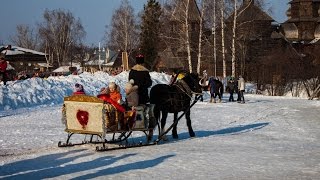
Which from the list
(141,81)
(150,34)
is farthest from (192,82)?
(150,34)

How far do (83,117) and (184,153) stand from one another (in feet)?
7.99

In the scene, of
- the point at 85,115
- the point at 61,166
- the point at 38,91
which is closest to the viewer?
the point at 61,166

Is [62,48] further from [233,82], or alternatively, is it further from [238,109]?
[238,109]

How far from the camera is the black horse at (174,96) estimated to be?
13875mm

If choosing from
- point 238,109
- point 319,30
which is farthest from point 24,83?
point 319,30

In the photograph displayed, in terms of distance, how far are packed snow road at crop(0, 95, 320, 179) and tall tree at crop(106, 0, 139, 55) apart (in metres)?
53.2

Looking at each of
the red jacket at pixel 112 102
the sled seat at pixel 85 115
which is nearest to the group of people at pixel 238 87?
the red jacket at pixel 112 102

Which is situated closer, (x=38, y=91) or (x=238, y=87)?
(x=38, y=91)

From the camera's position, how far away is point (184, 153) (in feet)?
38.8

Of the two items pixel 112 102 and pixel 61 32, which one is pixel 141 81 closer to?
pixel 112 102

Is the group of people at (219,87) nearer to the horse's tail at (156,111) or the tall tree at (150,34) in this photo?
the horse's tail at (156,111)

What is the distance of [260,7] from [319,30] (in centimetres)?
4147

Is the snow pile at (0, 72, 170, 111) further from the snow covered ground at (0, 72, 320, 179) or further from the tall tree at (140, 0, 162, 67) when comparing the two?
the tall tree at (140, 0, 162, 67)

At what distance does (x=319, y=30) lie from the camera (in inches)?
3489
